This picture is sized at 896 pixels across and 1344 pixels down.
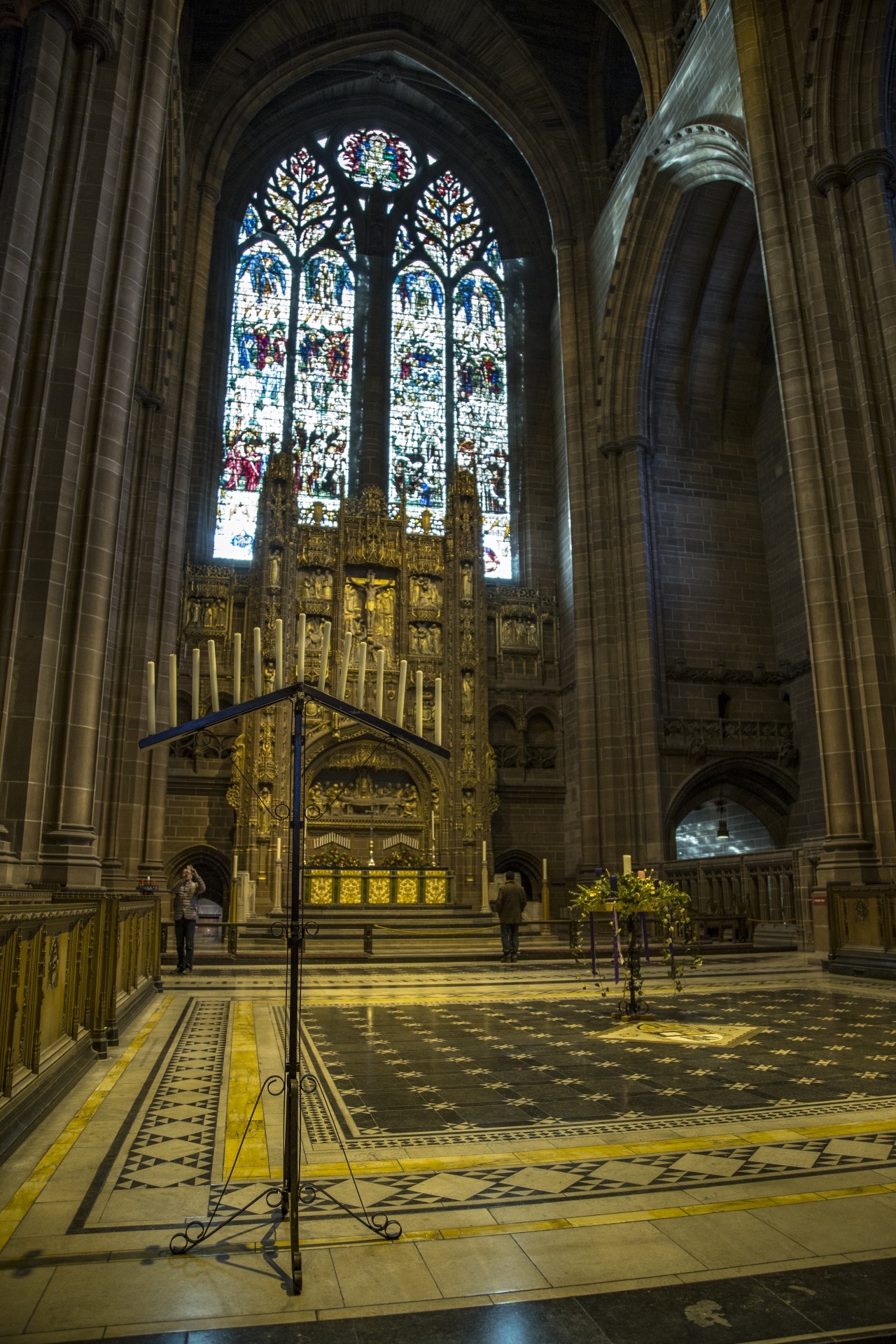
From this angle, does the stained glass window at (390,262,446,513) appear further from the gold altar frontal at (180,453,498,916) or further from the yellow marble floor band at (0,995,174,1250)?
the yellow marble floor band at (0,995,174,1250)

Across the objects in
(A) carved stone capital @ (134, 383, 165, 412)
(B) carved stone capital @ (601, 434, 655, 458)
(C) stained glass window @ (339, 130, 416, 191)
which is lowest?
(A) carved stone capital @ (134, 383, 165, 412)

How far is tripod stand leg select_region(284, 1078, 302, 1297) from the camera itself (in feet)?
8.84

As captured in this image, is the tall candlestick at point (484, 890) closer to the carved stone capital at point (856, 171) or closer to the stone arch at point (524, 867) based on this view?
the stone arch at point (524, 867)

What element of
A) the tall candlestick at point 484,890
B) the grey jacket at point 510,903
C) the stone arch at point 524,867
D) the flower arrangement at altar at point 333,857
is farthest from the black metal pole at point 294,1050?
the stone arch at point 524,867

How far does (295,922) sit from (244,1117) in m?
1.79

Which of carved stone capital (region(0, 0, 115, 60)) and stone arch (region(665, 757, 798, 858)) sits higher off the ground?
carved stone capital (region(0, 0, 115, 60))

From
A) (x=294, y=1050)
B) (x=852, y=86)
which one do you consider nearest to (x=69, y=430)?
(x=294, y=1050)

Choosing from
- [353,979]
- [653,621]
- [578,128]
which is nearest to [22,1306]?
[353,979]

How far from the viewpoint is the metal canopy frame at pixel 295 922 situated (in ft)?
9.52

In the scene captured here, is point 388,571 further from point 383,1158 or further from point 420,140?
point 383,1158

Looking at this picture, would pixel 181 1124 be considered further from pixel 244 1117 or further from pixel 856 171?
pixel 856 171

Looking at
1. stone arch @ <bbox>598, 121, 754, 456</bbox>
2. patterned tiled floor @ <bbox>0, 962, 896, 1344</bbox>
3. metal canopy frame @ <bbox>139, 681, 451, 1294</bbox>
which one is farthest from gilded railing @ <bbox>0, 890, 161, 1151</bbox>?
stone arch @ <bbox>598, 121, 754, 456</bbox>

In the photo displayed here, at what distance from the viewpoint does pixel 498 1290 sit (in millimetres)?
2611

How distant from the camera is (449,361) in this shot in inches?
1001
